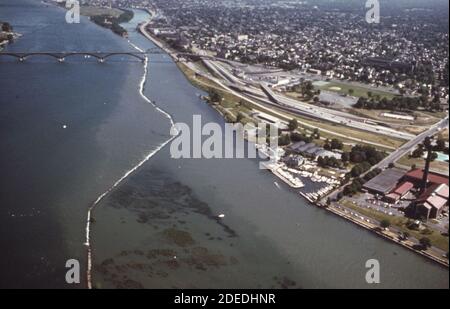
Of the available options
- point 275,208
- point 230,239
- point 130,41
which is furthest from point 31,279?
point 130,41

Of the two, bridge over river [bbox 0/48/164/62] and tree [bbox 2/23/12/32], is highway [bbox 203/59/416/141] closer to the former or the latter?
bridge over river [bbox 0/48/164/62]

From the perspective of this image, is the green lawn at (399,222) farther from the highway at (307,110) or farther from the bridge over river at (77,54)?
the bridge over river at (77,54)

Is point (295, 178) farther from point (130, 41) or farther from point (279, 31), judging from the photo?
point (279, 31)

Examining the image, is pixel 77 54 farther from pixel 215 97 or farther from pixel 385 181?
pixel 385 181

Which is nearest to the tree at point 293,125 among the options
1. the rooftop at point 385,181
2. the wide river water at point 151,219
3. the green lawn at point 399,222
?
the wide river water at point 151,219

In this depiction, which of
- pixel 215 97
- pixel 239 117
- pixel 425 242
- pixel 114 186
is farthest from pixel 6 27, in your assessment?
pixel 425 242
